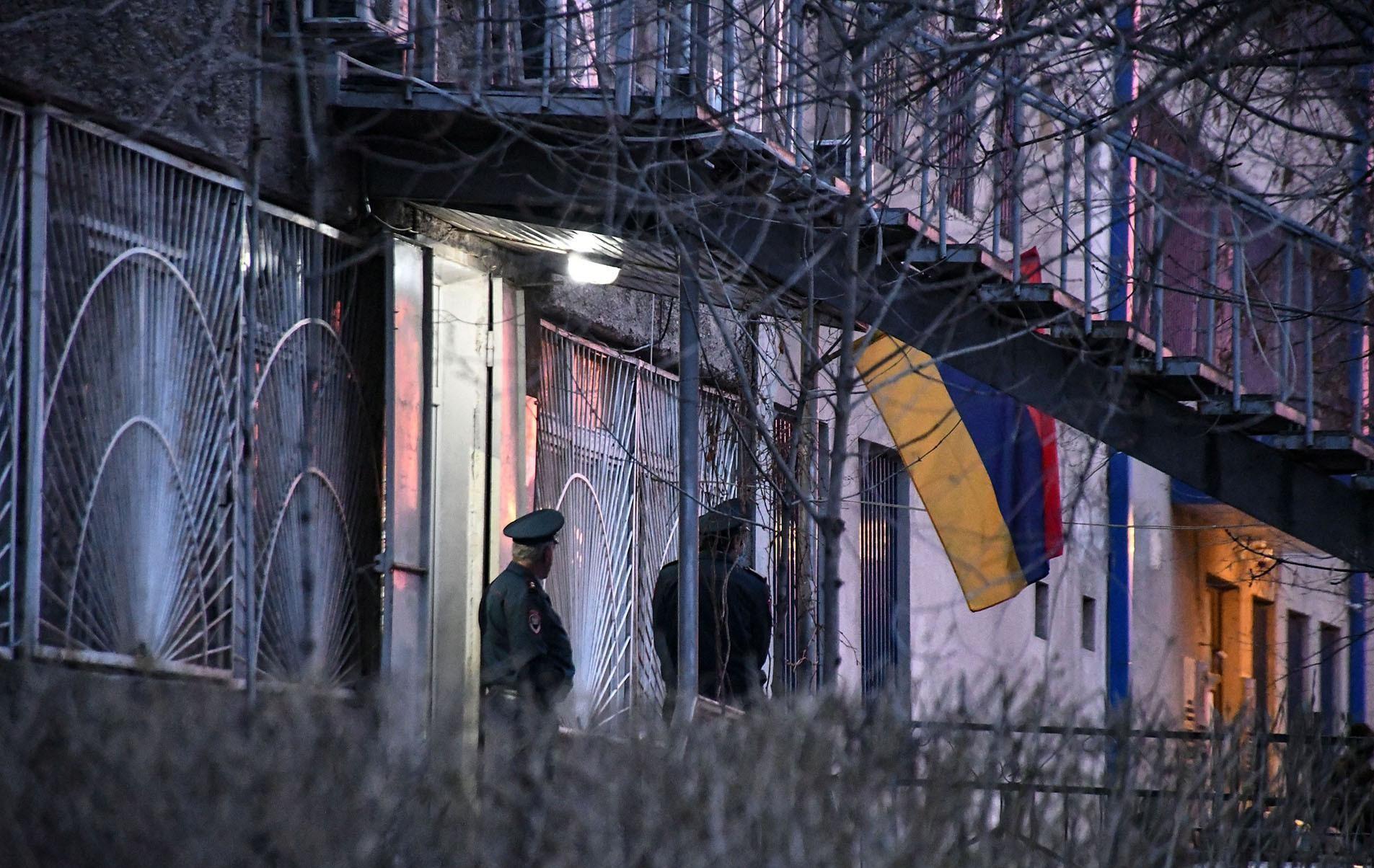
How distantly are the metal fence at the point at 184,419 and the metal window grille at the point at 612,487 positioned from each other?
66.2 inches

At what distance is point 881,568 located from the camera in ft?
48.9

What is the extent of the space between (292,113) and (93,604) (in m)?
2.44

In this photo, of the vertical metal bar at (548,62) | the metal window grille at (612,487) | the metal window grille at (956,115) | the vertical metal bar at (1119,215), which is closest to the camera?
the metal window grille at (956,115)

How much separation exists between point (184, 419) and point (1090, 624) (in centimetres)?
1251

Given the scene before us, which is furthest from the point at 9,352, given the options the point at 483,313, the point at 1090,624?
the point at 1090,624

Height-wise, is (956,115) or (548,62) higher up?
(548,62)

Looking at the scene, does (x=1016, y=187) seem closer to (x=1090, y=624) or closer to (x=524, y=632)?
(x=524, y=632)

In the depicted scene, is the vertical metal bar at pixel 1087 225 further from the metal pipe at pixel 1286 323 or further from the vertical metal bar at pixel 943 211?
the metal pipe at pixel 1286 323

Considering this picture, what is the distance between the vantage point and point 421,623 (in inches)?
377

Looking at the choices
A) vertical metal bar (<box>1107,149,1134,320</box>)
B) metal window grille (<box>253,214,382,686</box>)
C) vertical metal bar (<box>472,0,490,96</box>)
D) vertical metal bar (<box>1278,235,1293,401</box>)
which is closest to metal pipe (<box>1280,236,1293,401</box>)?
vertical metal bar (<box>1278,235,1293,401</box>)

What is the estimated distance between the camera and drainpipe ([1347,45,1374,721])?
8227 mm

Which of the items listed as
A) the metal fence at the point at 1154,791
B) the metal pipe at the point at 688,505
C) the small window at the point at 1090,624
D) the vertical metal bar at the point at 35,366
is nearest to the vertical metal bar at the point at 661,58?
the metal pipe at the point at 688,505

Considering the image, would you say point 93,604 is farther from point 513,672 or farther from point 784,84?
point 784,84

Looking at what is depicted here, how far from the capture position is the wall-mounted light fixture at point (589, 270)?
10.1m
